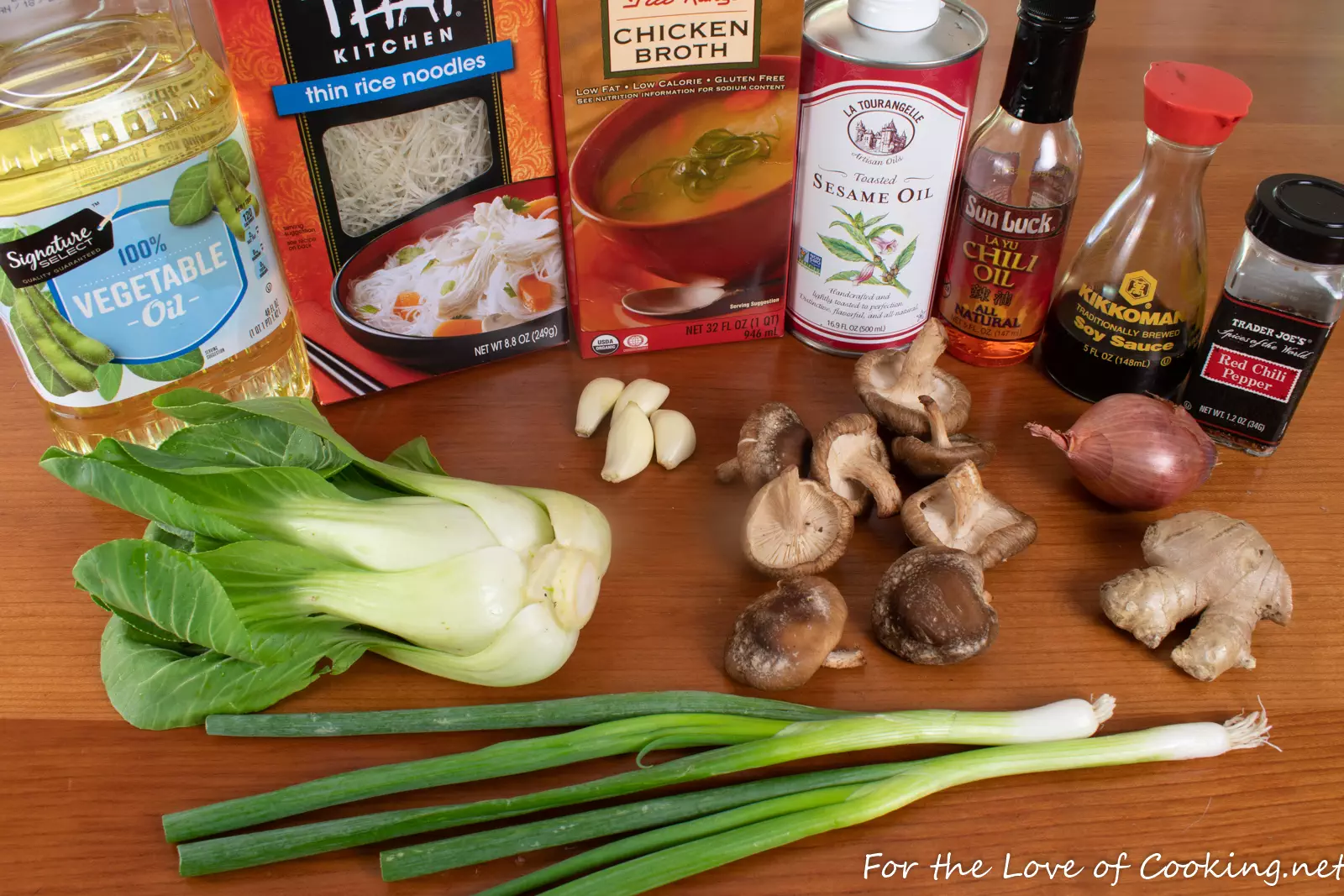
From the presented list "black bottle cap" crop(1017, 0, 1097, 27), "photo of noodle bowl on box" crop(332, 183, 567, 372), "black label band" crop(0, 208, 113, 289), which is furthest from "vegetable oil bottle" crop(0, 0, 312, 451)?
"black bottle cap" crop(1017, 0, 1097, 27)

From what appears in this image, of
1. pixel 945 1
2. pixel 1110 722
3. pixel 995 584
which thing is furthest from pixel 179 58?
pixel 1110 722

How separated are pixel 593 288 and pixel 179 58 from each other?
48cm

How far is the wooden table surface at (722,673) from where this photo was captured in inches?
33.2

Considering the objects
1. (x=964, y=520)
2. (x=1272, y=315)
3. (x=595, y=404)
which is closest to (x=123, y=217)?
(x=595, y=404)

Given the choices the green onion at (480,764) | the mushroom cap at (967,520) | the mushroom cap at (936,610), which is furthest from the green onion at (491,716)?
the mushroom cap at (967,520)

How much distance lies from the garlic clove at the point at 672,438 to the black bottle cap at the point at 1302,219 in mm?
591

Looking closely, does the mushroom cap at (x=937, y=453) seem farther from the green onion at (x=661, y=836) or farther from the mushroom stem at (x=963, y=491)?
the green onion at (x=661, y=836)

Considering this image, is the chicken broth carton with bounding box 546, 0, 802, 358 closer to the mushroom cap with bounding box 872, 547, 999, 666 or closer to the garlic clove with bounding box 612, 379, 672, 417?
the garlic clove with bounding box 612, 379, 672, 417

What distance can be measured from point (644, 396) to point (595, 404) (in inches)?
2.2

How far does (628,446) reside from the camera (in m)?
1.15

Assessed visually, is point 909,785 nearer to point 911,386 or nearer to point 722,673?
point 722,673

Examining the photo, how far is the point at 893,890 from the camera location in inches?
32.4

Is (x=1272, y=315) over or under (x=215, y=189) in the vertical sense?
under

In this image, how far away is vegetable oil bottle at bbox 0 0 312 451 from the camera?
3.16 ft
